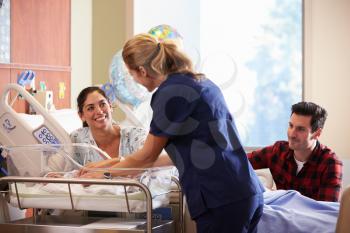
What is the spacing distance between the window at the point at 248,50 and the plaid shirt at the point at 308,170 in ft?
7.69

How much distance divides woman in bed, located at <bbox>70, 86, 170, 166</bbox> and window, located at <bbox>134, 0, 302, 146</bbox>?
2350 millimetres

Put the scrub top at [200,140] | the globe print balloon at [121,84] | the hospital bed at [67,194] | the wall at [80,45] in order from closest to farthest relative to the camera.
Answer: the scrub top at [200,140], the hospital bed at [67,194], the globe print balloon at [121,84], the wall at [80,45]

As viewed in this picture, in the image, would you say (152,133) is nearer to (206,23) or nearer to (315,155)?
(315,155)

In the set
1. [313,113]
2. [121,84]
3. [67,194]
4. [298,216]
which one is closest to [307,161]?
[313,113]

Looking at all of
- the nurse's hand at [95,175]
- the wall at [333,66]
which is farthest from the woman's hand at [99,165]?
the wall at [333,66]

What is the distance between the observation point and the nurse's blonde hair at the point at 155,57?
2238 millimetres

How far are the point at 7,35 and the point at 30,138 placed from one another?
1499 millimetres

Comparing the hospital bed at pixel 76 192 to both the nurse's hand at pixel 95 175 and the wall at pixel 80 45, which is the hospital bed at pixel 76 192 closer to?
the nurse's hand at pixel 95 175

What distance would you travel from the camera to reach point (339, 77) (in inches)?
194

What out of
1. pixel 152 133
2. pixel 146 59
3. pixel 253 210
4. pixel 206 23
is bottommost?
pixel 253 210

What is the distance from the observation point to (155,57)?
7.35 ft

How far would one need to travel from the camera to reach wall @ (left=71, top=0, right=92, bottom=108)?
5.28 m

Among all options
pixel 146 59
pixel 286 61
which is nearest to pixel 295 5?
pixel 286 61

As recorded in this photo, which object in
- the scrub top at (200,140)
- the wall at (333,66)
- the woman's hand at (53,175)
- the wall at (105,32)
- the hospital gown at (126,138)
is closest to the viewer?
the scrub top at (200,140)
